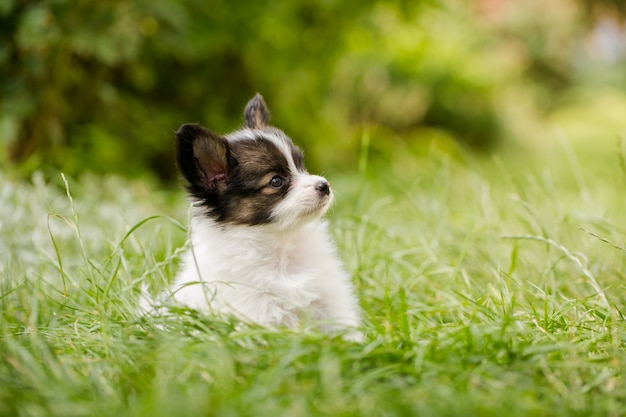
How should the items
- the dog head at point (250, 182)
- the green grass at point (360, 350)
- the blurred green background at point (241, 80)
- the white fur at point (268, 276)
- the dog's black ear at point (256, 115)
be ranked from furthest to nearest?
the blurred green background at point (241, 80), the dog's black ear at point (256, 115), the dog head at point (250, 182), the white fur at point (268, 276), the green grass at point (360, 350)

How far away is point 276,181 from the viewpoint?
331 centimetres

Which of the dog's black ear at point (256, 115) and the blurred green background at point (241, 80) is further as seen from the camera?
the blurred green background at point (241, 80)

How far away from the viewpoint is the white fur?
10.1 feet

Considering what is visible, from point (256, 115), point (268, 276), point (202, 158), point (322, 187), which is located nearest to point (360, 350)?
point (268, 276)

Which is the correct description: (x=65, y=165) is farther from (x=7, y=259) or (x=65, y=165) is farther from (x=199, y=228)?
(x=199, y=228)

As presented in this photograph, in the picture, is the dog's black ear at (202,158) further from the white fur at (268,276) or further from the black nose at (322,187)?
the black nose at (322,187)

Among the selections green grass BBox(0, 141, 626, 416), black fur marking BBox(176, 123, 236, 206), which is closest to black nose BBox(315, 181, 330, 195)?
black fur marking BBox(176, 123, 236, 206)

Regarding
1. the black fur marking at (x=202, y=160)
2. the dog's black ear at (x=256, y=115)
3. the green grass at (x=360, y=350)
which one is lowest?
the green grass at (x=360, y=350)

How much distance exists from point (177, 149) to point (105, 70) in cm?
412

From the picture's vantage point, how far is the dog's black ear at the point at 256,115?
3.70 metres

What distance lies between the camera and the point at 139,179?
734 centimetres

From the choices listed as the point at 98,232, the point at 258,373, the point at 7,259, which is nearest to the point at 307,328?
the point at 258,373

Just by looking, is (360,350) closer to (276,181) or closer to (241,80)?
(276,181)

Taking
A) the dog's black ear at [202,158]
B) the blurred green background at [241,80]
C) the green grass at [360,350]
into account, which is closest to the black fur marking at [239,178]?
the dog's black ear at [202,158]
